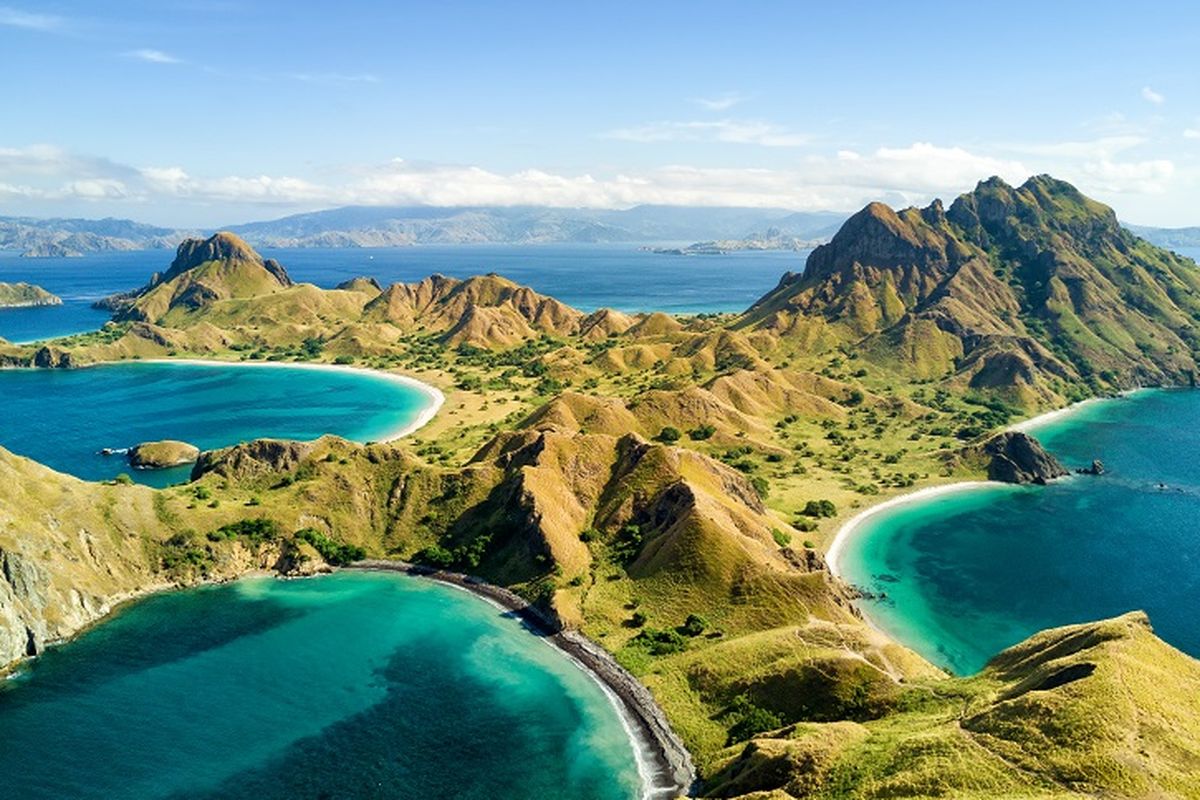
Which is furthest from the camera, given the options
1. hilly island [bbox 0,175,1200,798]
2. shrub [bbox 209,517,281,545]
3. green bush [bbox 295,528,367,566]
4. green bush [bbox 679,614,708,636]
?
green bush [bbox 295,528,367,566]

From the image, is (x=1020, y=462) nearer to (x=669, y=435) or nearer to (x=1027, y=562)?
(x=1027, y=562)

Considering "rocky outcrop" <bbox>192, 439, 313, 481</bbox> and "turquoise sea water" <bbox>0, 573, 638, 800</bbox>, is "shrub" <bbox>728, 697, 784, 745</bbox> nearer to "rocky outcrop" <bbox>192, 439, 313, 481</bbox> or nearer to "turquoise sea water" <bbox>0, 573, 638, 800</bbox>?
"turquoise sea water" <bbox>0, 573, 638, 800</bbox>

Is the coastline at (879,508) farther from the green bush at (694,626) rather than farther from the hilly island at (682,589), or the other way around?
the green bush at (694,626)

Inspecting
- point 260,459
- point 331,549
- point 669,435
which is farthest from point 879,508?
point 260,459

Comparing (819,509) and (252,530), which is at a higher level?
(252,530)

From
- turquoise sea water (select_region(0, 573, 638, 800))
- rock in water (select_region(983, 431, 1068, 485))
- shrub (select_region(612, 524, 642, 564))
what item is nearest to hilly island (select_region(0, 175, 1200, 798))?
shrub (select_region(612, 524, 642, 564))

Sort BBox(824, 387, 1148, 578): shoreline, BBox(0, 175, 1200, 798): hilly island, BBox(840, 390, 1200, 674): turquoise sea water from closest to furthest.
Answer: BBox(0, 175, 1200, 798): hilly island, BBox(840, 390, 1200, 674): turquoise sea water, BBox(824, 387, 1148, 578): shoreline

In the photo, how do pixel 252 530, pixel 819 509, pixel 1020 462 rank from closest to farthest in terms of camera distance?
pixel 252 530
pixel 819 509
pixel 1020 462
